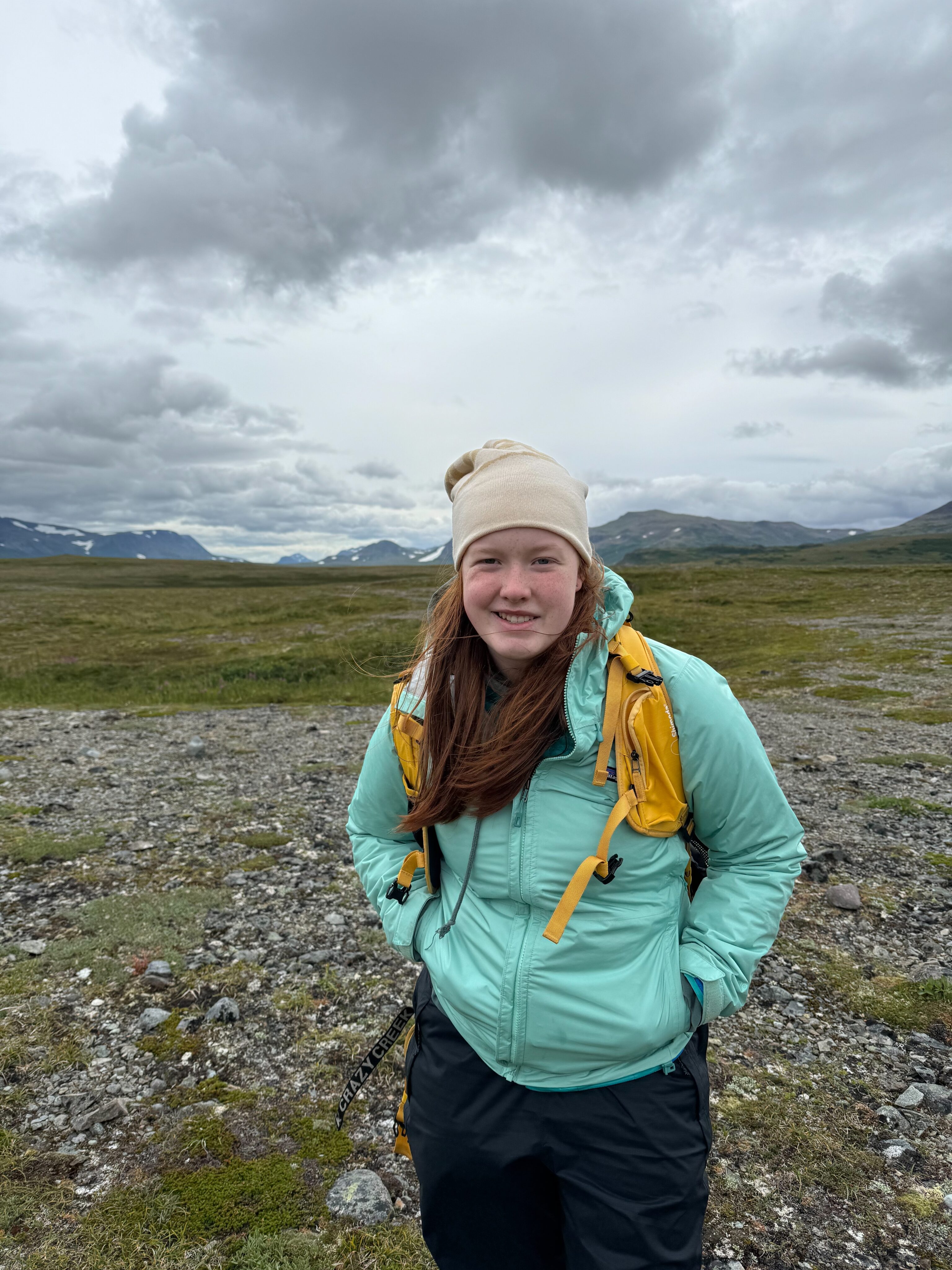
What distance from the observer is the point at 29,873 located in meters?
9.20

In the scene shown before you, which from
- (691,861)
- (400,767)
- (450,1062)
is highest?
(400,767)

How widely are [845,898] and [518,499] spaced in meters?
8.24

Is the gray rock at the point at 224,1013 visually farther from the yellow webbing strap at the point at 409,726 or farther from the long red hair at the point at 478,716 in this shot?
the yellow webbing strap at the point at 409,726

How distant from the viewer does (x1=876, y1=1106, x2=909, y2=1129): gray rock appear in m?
5.07

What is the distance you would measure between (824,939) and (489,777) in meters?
7.03

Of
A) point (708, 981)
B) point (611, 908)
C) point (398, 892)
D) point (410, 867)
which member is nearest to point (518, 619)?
point (611, 908)

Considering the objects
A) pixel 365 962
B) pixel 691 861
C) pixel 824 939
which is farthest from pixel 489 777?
pixel 824 939

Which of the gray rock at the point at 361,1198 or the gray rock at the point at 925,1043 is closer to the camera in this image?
the gray rock at the point at 361,1198

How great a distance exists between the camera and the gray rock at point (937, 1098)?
521cm

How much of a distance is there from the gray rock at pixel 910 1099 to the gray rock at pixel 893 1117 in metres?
0.06

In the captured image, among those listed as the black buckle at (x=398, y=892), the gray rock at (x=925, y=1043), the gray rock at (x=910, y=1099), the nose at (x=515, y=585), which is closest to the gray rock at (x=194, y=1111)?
the black buckle at (x=398, y=892)

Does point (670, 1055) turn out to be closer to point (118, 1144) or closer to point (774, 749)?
point (118, 1144)

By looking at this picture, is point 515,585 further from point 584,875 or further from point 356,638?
point 356,638

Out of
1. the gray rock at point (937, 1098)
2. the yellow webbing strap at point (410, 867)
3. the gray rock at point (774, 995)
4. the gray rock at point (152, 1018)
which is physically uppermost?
the yellow webbing strap at point (410, 867)
